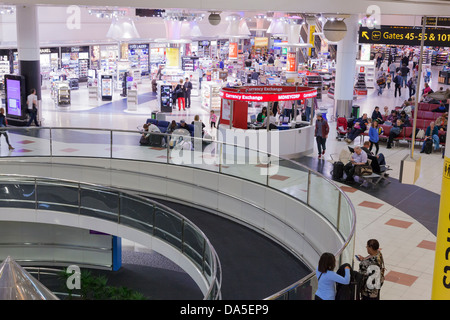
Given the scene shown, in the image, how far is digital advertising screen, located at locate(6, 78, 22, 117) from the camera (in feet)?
75.6

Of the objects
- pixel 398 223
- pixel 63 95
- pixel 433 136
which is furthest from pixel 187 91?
pixel 398 223

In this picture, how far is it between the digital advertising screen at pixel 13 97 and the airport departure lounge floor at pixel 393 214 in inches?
45.7

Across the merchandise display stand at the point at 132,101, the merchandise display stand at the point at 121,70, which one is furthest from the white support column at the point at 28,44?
the merchandise display stand at the point at 121,70

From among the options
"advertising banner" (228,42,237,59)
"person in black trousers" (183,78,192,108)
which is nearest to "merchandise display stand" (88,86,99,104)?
"person in black trousers" (183,78,192,108)

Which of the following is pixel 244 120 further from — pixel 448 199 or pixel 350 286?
pixel 448 199

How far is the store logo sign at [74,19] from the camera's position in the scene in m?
33.9

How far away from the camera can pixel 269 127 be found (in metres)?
19.8

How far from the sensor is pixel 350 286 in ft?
25.3

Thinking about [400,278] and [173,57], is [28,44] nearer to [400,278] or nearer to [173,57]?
[173,57]

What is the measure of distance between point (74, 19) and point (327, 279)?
2941 centimetres

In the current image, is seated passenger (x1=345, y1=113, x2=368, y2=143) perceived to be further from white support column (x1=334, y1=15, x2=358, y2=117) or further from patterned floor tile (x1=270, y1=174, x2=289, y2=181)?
patterned floor tile (x1=270, y1=174, x2=289, y2=181)

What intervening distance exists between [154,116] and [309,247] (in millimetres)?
10922

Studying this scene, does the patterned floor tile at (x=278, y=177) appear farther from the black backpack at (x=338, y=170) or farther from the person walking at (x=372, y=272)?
the person walking at (x=372, y=272)
